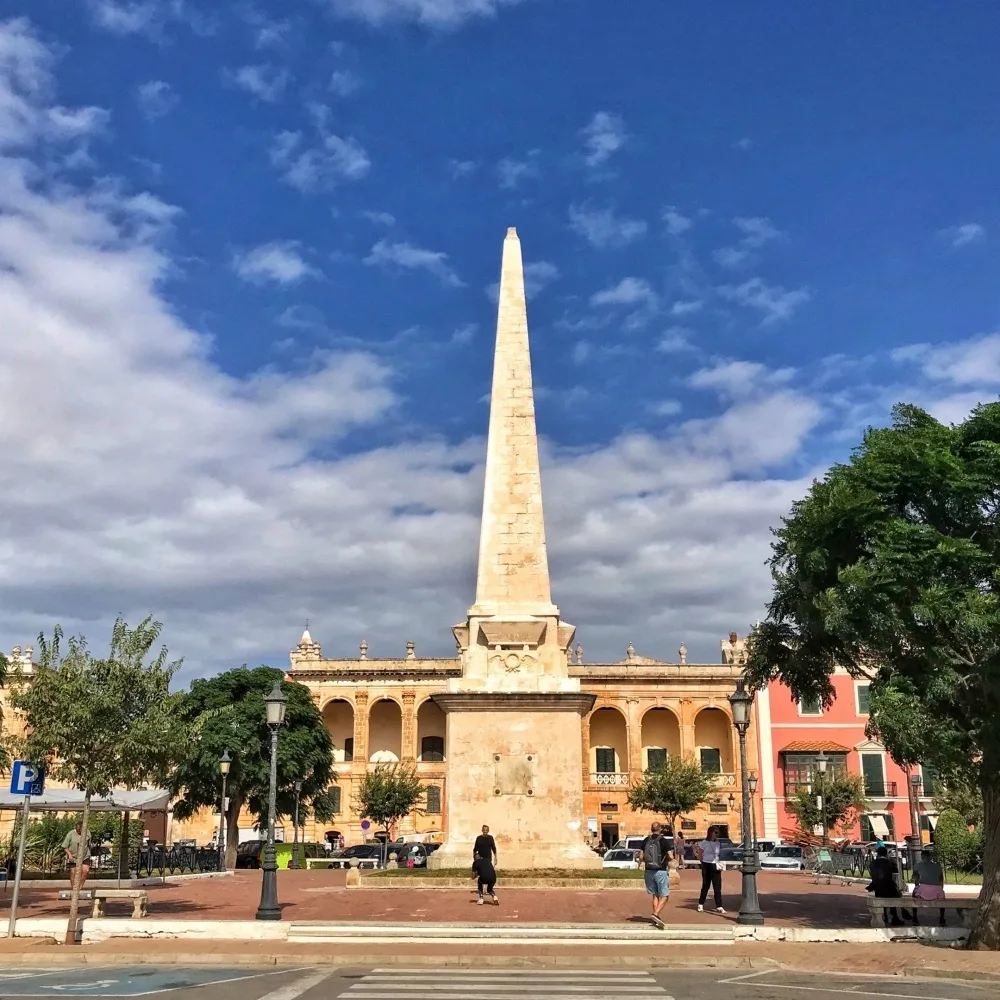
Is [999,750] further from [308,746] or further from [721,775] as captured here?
[721,775]

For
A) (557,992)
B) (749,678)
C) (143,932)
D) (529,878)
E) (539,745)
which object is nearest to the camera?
(557,992)

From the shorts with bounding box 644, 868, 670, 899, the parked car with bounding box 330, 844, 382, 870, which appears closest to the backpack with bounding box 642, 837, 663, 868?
the shorts with bounding box 644, 868, 670, 899

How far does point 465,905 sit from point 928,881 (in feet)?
24.6

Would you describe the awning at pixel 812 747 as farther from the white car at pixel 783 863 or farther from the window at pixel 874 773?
the white car at pixel 783 863

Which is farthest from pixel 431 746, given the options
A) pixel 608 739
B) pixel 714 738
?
pixel 714 738

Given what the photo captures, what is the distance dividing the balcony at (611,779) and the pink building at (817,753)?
7.81m

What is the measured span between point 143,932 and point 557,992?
7.20m

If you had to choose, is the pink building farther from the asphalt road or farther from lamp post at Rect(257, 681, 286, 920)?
the asphalt road

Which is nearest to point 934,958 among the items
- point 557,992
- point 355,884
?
point 557,992

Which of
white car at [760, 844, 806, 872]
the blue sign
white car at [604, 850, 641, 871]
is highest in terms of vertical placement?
the blue sign

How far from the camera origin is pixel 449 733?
21.4m

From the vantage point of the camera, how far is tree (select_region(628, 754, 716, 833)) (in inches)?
2105

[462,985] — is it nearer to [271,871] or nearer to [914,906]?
[271,871]

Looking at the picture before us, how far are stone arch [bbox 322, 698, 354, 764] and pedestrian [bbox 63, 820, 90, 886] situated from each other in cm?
3406
